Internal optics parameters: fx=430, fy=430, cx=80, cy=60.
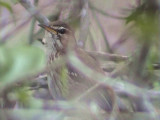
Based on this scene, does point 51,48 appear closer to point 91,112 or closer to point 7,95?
point 91,112

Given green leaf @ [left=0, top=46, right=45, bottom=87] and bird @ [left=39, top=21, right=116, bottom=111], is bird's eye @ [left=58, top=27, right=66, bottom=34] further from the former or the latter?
green leaf @ [left=0, top=46, right=45, bottom=87]

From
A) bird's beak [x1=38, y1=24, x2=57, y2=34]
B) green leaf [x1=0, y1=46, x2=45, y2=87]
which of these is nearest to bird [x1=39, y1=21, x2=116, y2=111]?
bird's beak [x1=38, y1=24, x2=57, y2=34]

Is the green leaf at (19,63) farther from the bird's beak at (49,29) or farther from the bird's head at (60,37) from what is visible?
the bird's head at (60,37)

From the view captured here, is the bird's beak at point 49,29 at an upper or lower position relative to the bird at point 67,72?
upper

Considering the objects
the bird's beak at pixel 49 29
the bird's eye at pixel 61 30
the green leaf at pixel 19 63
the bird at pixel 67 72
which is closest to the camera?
the green leaf at pixel 19 63

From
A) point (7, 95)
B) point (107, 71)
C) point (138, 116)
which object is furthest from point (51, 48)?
point (7, 95)

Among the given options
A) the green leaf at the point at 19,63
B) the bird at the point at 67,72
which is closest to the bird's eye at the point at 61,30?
the bird at the point at 67,72

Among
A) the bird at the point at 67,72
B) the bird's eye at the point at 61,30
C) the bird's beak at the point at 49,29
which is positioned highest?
the bird's beak at the point at 49,29
